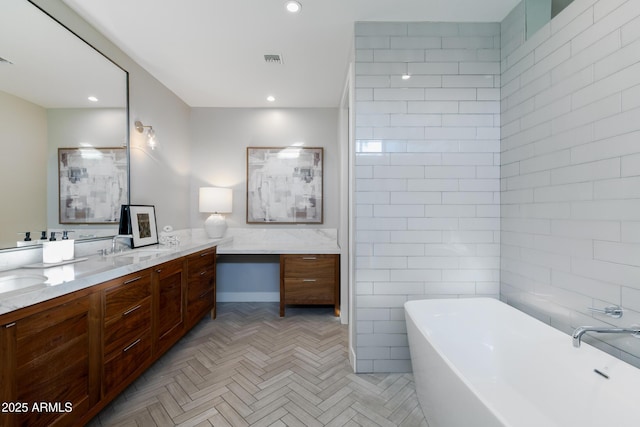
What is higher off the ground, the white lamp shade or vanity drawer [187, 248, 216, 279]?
the white lamp shade

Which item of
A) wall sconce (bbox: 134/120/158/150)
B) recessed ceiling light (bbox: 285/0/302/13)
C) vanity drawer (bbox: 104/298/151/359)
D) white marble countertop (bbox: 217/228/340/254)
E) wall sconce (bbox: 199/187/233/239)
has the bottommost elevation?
vanity drawer (bbox: 104/298/151/359)

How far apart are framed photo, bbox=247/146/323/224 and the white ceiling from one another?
2.80ft

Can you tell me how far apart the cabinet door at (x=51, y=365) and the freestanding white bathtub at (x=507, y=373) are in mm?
1768

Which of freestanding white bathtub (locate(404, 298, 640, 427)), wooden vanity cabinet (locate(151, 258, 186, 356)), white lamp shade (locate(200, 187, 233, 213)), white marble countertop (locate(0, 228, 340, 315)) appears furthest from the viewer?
white lamp shade (locate(200, 187, 233, 213))

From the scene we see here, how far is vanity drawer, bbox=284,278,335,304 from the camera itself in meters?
3.12

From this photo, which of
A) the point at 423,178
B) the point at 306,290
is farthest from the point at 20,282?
the point at 423,178

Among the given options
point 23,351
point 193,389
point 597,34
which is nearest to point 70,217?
point 23,351

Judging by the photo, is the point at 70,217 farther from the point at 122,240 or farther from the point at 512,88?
the point at 512,88

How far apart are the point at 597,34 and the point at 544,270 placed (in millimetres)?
1307

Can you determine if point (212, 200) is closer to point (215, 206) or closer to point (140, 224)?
point (215, 206)

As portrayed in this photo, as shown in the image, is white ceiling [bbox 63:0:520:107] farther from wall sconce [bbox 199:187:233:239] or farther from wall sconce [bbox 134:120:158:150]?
wall sconce [bbox 199:187:233:239]

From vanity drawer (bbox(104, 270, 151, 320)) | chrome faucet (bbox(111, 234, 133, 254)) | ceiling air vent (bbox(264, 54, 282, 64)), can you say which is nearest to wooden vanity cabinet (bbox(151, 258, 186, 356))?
vanity drawer (bbox(104, 270, 151, 320))

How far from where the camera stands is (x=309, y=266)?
122 inches

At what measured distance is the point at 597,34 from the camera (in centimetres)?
136
